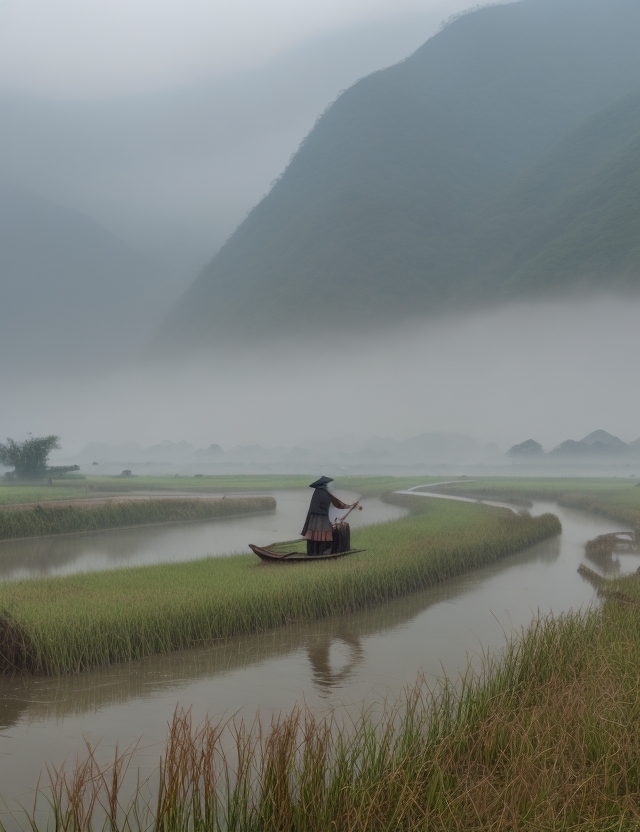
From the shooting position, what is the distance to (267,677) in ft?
28.7

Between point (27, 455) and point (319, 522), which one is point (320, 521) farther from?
point (27, 455)

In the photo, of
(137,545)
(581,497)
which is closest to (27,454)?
(137,545)

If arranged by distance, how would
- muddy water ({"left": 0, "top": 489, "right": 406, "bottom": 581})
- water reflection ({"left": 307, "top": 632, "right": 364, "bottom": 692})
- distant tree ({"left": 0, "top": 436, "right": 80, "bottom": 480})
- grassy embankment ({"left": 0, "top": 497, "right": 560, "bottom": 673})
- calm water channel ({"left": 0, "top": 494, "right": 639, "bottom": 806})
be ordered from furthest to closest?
distant tree ({"left": 0, "top": 436, "right": 80, "bottom": 480})
muddy water ({"left": 0, "top": 489, "right": 406, "bottom": 581})
grassy embankment ({"left": 0, "top": 497, "right": 560, "bottom": 673})
water reflection ({"left": 307, "top": 632, "right": 364, "bottom": 692})
calm water channel ({"left": 0, "top": 494, "right": 639, "bottom": 806})

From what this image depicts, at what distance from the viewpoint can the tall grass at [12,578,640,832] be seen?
419 cm

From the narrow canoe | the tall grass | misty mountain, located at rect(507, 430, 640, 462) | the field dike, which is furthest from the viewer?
misty mountain, located at rect(507, 430, 640, 462)

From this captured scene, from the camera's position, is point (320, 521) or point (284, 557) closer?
point (284, 557)

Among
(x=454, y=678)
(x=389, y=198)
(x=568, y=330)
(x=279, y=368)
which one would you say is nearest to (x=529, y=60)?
(x=389, y=198)

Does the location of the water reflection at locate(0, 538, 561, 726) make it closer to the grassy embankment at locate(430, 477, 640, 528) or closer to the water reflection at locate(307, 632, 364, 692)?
the water reflection at locate(307, 632, 364, 692)

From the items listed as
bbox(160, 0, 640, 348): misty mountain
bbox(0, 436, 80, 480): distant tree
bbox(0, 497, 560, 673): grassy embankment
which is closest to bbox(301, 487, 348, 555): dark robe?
bbox(0, 497, 560, 673): grassy embankment

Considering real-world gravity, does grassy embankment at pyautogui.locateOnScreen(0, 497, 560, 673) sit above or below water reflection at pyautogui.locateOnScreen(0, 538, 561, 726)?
above

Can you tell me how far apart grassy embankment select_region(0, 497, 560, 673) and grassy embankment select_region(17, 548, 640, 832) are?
347 centimetres

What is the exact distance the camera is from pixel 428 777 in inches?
191

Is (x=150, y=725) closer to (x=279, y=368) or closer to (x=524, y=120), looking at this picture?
(x=279, y=368)

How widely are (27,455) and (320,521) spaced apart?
1806 inches
